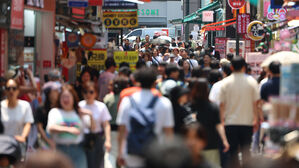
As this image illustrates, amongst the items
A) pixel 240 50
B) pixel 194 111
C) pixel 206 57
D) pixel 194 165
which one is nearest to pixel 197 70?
pixel 194 111

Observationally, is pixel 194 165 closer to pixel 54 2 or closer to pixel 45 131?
pixel 45 131

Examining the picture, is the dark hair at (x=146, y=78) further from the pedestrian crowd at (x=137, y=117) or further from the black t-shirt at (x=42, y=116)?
the black t-shirt at (x=42, y=116)

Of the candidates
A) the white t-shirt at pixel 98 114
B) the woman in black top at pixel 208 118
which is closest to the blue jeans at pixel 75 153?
the white t-shirt at pixel 98 114

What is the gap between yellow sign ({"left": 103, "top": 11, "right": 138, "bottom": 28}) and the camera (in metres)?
19.5

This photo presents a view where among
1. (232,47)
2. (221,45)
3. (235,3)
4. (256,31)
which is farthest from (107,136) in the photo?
(235,3)

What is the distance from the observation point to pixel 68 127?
23.4 feet

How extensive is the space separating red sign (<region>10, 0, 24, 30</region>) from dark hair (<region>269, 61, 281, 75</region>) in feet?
15.5

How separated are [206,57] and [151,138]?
8759 millimetres

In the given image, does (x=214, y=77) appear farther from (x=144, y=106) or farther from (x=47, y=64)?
(x=47, y=64)

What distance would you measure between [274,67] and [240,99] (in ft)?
2.75

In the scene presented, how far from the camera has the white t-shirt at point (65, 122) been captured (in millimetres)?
7098

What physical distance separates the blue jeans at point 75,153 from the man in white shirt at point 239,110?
2.36 m

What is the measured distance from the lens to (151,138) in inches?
249

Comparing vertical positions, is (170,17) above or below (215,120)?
above
